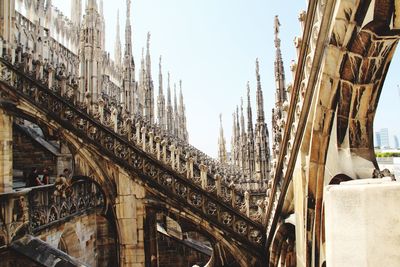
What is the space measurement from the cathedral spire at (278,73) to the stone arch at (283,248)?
496 cm

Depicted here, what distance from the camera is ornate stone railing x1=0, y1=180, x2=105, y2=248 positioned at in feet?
21.9

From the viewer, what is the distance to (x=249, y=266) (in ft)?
22.4

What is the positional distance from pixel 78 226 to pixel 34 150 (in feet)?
9.87

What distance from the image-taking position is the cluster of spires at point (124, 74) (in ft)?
49.9

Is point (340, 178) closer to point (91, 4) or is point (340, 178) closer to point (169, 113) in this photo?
point (91, 4)

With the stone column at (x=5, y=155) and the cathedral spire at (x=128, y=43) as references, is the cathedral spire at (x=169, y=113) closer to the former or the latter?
the cathedral spire at (x=128, y=43)

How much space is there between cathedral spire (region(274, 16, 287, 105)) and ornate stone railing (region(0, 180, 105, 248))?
230 inches

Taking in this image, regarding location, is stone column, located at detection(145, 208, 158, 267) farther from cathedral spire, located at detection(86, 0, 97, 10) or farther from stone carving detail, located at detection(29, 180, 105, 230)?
cathedral spire, located at detection(86, 0, 97, 10)

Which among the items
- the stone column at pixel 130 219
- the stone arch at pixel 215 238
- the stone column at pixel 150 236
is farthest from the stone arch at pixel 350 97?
the stone column at pixel 130 219

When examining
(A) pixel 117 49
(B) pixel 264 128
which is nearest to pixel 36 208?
(B) pixel 264 128

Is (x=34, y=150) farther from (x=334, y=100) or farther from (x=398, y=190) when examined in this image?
(x=398, y=190)

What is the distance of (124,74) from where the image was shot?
2420cm

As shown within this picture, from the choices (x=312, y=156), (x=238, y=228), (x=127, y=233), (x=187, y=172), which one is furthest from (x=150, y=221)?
(x=312, y=156)

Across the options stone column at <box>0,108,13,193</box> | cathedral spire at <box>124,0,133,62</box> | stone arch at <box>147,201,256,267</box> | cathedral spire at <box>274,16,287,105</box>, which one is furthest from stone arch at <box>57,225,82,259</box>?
cathedral spire at <box>124,0,133,62</box>
